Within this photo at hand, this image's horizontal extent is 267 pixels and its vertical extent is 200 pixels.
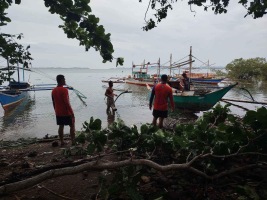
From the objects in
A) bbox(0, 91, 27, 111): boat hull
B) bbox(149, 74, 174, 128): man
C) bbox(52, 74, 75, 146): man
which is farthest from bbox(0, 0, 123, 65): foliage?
bbox(0, 91, 27, 111): boat hull

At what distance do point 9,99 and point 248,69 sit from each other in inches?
1695

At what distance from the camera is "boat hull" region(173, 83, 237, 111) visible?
42.5 feet

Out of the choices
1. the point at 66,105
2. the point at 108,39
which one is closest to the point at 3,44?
the point at 66,105

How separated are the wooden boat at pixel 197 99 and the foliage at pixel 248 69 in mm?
37750

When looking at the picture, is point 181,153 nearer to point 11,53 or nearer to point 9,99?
point 11,53

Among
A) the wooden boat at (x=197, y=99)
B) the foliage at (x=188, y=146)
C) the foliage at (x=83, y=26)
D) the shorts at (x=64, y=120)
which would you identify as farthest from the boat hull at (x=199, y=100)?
the foliage at (x=83, y=26)

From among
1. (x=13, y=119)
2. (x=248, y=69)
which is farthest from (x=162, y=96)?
(x=248, y=69)

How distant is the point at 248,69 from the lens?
155 feet

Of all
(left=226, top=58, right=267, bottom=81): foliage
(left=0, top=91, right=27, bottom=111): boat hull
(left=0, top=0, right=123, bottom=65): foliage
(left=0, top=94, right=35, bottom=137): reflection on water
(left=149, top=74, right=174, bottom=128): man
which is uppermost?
(left=226, top=58, right=267, bottom=81): foliage

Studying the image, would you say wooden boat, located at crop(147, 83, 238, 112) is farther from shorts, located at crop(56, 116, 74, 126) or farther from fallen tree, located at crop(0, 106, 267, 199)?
fallen tree, located at crop(0, 106, 267, 199)

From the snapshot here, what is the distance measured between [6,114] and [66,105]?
1324 cm

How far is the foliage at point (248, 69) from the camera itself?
4597cm

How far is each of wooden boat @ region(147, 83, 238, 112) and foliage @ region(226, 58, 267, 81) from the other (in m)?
37.7

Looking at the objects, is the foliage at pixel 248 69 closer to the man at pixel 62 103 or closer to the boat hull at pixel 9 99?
the boat hull at pixel 9 99
